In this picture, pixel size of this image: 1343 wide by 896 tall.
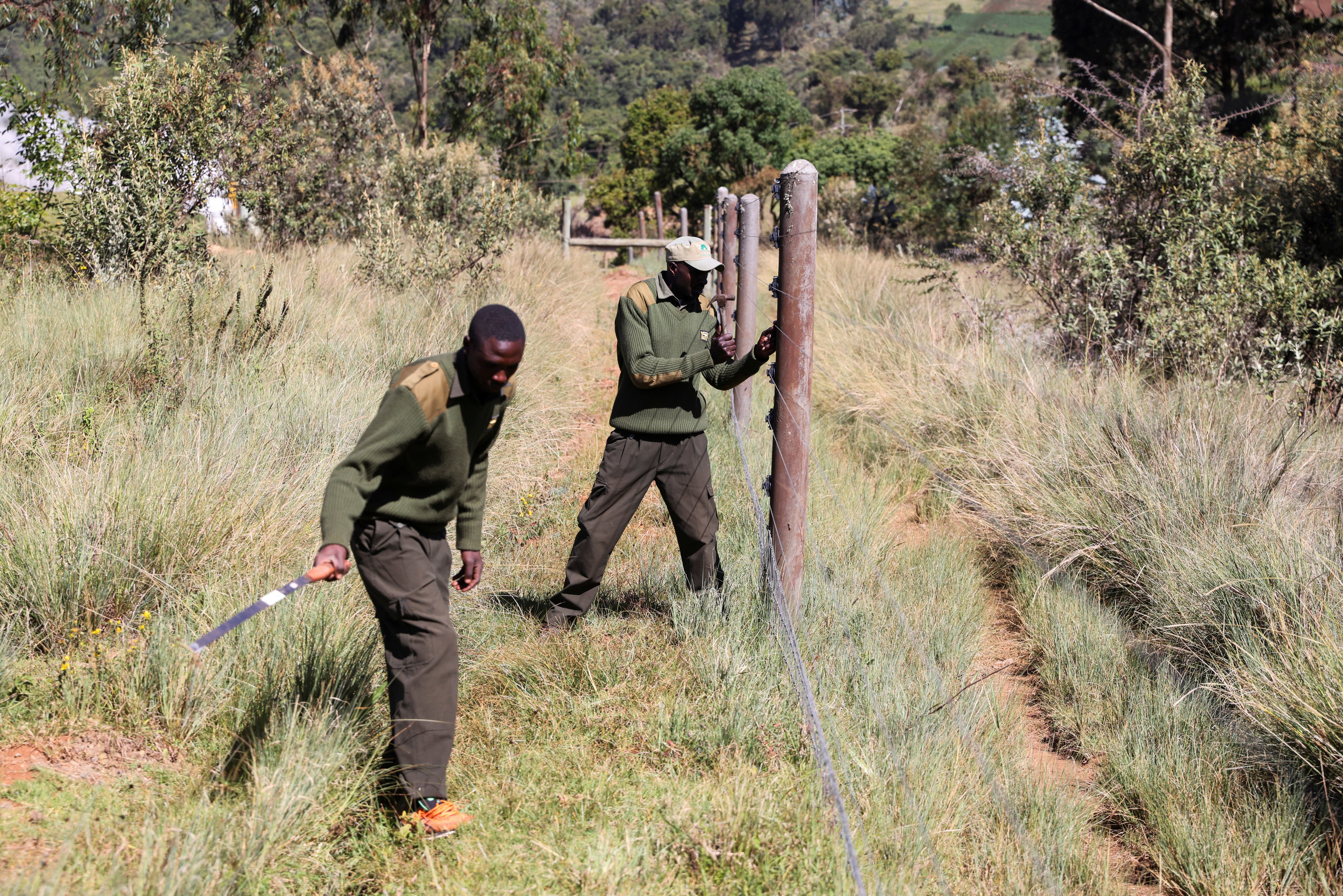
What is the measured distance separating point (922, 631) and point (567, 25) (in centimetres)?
2716

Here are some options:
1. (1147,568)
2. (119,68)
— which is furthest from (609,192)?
(1147,568)

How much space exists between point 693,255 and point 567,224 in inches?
811

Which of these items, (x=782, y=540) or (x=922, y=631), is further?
(x=922, y=631)

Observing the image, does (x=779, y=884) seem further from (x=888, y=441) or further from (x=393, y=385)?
(x=888, y=441)

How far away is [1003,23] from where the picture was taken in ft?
494

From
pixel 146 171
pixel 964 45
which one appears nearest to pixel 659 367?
pixel 146 171

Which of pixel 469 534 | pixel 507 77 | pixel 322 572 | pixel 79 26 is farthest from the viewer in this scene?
pixel 507 77

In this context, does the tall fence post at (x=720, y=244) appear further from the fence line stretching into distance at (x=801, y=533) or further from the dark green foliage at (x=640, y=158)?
the dark green foliage at (x=640, y=158)

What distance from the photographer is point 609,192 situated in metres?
46.3

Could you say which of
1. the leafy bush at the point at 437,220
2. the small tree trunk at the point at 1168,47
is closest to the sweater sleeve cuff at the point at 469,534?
the leafy bush at the point at 437,220

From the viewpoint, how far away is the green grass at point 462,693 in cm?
304

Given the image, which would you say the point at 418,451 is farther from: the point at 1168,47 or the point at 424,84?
the point at 424,84

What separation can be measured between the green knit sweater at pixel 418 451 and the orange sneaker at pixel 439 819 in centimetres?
87

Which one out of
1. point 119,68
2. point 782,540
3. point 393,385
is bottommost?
point 782,540
